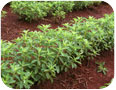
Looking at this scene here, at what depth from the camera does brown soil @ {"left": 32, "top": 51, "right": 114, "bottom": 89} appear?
3051 mm

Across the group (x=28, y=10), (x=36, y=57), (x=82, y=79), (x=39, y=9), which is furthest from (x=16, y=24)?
(x=82, y=79)

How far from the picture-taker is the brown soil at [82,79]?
3051 millimetres

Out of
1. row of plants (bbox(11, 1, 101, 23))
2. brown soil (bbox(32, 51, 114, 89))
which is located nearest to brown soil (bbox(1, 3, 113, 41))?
row of plants (bbox(11, 1, 101, 23))

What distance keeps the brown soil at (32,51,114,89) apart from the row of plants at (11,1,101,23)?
2.23 m

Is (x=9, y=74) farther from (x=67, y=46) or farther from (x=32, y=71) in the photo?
(x=67, y=46)

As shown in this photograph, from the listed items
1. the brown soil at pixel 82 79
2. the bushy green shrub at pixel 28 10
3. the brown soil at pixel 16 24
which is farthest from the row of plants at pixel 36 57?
the bushy green shrub at pixel 28 10

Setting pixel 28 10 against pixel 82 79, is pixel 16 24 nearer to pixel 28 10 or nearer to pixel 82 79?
pixel 28 10

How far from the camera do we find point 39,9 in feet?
16.1

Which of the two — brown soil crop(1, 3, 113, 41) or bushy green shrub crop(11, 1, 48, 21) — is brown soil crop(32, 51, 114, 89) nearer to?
brown soil crop(1, 3, 113, 41)

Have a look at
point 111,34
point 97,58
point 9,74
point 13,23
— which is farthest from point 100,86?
point 13,23

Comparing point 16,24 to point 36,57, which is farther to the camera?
point 16,24

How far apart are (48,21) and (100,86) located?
295 cm

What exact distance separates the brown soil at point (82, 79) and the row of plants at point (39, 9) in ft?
7.31

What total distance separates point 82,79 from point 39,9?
255 cm
